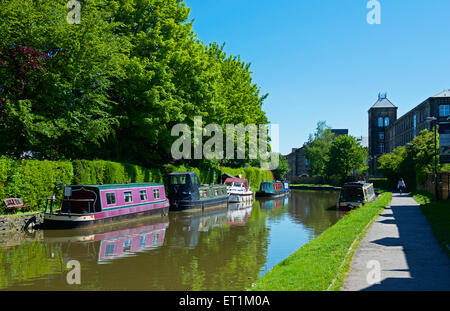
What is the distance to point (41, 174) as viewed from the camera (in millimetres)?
22344

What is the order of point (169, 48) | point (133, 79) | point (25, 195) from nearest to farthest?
point (25, 195), point (133, 79), point (169, 48)

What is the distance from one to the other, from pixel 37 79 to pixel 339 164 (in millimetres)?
68936

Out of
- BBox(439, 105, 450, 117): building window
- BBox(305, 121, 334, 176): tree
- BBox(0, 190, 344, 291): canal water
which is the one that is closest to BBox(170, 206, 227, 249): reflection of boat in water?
BBox(0, 190, 344, 291): canal water

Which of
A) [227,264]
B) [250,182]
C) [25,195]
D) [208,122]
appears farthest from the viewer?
[250,182]

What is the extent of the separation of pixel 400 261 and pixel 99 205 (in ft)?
52.2

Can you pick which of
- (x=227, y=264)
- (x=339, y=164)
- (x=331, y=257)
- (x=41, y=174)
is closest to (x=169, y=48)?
(x=41, y=174)

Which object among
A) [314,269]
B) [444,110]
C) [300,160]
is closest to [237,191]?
[314,269]

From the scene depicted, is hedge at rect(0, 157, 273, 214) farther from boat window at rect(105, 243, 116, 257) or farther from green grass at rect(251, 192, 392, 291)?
green grass at rect(251, 192, 392, 291)

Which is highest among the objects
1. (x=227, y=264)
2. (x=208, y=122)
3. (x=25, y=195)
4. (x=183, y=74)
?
(x=183, y=74)

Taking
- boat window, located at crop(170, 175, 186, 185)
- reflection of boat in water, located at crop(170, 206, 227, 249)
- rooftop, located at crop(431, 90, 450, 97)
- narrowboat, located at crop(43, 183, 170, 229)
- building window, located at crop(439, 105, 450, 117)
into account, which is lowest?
reflection of boat in water, located at crop(170, 206, 227, 249)

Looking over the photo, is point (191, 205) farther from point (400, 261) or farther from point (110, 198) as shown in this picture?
point (400, 261)

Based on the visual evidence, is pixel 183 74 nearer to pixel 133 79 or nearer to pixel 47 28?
pixel 133 79

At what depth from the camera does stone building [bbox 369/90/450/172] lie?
79875 mm

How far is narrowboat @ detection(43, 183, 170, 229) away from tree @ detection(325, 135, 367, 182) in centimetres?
6343
